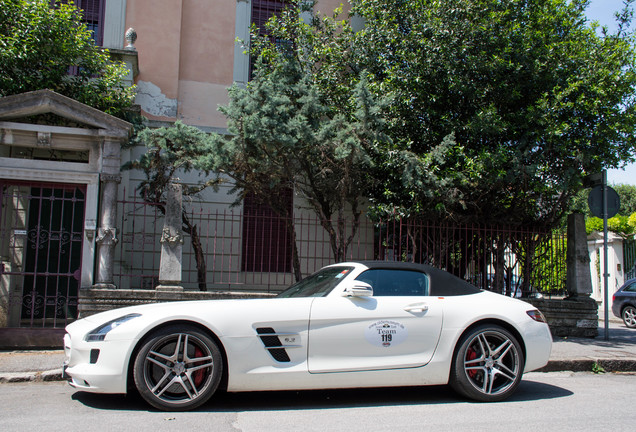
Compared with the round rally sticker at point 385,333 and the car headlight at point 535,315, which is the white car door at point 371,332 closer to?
the round rally sticker at point 385,333

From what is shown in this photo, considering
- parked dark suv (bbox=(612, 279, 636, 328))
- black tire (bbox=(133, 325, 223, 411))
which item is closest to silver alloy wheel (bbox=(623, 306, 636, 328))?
parked dark suv (bbox=(612, 279, 636, 328))

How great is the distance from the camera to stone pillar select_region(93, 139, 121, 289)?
8094 millimetres

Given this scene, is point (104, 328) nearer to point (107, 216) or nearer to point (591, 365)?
point (107, 216)

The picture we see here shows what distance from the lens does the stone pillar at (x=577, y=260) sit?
403 inches

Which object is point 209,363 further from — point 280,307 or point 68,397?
point 68,397

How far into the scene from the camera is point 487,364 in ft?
17.4

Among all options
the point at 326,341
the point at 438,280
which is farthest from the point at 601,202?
the point at 326,341

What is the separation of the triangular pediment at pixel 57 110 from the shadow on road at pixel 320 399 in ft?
14.1

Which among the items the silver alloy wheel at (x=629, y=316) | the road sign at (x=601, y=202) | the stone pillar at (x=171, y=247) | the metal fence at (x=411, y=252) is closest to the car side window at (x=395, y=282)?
the stone pillar at (x=171, y=247)

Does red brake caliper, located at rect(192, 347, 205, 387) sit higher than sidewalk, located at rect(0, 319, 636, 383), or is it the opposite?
red brake caliper, located at rect(192, 347, 205, 387)

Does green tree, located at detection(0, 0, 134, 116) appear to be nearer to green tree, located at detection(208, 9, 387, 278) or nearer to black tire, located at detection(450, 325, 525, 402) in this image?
green tree, located at detection(208, 9, 387, 278)

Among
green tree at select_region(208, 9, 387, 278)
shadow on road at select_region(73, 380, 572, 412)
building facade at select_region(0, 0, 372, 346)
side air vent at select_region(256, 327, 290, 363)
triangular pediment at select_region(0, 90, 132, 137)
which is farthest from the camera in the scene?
green tree at select_region(208, 9, 387, 278)

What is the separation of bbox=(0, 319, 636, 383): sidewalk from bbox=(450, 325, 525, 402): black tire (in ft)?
7.29

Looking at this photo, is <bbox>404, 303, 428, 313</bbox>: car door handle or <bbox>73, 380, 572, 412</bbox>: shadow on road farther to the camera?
<bbox>404, 303, 428, 313</bbox>: car door handle
